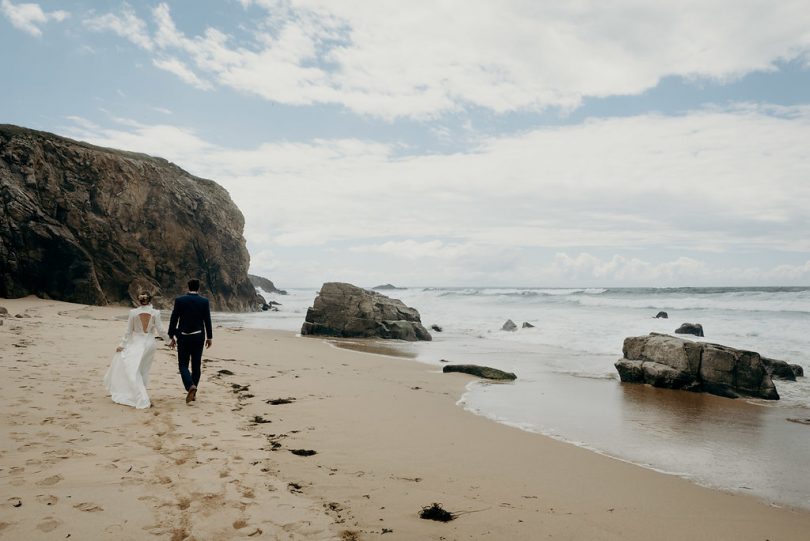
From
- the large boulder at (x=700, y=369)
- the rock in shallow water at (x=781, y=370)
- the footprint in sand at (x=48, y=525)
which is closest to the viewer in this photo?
the footprint in sand at (x=48, y=525)

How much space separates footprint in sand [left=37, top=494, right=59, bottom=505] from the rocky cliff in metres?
27.8

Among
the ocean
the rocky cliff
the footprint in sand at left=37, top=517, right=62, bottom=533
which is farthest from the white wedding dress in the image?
the rocky cliff

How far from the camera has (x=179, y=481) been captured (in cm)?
430

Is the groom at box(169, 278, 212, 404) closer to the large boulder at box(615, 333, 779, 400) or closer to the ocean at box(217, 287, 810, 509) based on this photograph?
the ocean at box(217, 287, 810, 509)

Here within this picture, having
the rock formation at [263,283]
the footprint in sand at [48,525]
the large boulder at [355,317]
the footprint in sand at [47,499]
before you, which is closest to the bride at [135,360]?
the footprint in sand at [47,499]

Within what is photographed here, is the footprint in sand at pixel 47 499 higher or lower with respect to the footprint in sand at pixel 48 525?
higher

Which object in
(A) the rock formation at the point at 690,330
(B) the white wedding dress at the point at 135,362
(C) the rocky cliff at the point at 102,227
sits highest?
(C) the rocky cliff at the point at 102,227

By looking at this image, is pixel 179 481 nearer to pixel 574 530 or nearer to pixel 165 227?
pixel 574 530

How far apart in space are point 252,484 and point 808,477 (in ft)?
21.4

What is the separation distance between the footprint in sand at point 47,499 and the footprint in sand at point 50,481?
0.73 feet

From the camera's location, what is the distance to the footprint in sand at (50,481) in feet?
12.9

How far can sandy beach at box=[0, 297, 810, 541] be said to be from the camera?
3.68m

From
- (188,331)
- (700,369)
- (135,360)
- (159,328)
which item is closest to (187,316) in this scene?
(188,331)

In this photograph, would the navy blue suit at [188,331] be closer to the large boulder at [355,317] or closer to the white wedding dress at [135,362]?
the white wedding dress at [135,362]
